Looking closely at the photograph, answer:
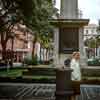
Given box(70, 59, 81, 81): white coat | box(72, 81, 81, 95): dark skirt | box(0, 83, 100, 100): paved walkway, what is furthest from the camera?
box(0, 83, 100, 100): paved walkway

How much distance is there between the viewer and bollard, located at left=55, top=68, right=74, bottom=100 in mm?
8805

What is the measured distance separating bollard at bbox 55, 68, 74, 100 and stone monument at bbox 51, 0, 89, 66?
1064 centimetres

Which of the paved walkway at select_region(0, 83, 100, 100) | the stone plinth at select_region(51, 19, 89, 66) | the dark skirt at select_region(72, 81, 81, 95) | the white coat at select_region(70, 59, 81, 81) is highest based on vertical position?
the stone plinth at select_region(51, 19, 89, 66)

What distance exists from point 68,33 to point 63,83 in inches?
450

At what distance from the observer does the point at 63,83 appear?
29.0ft

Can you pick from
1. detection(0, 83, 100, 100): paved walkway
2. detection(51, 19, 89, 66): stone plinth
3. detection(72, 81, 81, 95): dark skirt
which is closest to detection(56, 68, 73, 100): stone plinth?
detection(72, 81, 81, 95): dark skirt

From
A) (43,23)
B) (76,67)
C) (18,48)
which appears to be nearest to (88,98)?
(76,67)

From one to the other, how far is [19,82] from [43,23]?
10284 millimetres

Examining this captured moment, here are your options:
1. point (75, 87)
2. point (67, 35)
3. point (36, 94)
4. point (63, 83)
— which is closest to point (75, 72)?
point (75, 87)

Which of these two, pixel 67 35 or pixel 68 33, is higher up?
pixel 68 33

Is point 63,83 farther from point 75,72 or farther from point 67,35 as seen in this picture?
point 67,35

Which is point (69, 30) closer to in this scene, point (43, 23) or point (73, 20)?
point (73, 20)

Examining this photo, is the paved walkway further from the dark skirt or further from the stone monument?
the dark skirt

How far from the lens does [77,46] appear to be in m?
20.2
